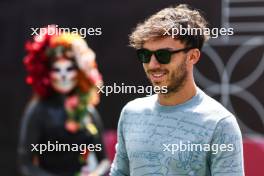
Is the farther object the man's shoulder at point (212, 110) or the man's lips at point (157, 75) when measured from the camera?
the man's lips at point (157, 75)

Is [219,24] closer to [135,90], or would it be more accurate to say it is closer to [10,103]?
[135,90]

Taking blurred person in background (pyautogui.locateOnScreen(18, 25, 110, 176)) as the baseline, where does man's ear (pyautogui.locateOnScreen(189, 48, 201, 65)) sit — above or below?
above

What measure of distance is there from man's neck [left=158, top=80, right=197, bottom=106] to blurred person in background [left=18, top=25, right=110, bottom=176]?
7.23 feet

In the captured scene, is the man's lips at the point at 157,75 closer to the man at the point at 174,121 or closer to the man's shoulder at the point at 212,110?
the man at the point at 174,121

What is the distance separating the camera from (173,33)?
240 centimetres

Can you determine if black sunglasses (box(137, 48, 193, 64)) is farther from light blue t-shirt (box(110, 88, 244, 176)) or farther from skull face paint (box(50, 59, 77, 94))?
skull face paint (box(50, 59, 77, 94))

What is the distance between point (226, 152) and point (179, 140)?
6.4 inches

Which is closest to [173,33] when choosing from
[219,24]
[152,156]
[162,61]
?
[162,61]

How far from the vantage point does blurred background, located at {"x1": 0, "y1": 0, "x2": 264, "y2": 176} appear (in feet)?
16.2
